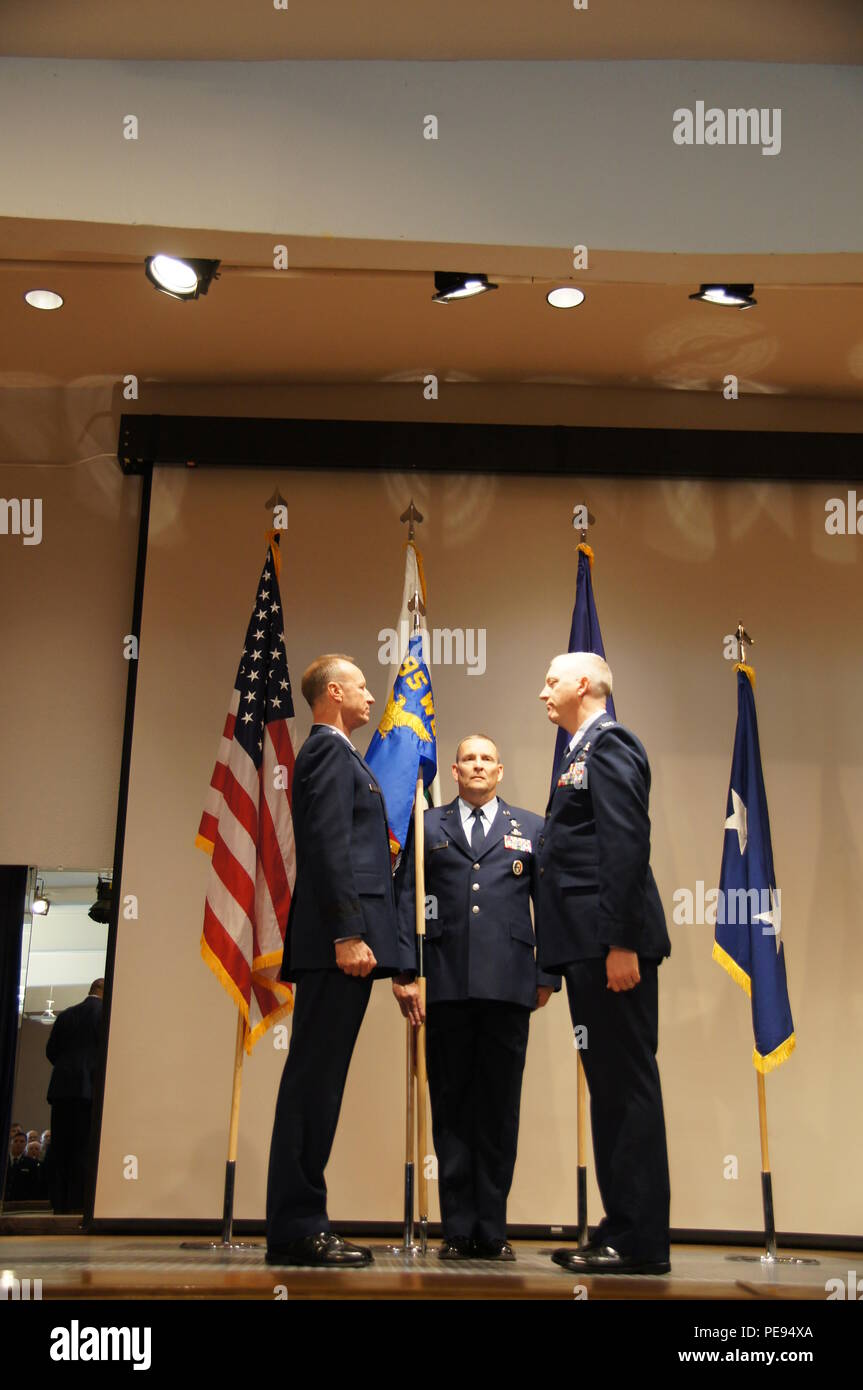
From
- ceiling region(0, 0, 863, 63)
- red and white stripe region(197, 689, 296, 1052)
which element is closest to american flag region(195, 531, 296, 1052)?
red and white stripe region(197, 689, 296, 1052)

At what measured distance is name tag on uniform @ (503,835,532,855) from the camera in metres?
3.91

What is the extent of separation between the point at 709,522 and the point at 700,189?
2343 millimetres

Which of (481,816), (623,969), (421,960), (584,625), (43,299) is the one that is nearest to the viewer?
(623,969)

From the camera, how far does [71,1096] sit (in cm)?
535

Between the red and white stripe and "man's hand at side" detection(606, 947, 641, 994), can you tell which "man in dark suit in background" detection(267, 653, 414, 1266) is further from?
the red and white stripe

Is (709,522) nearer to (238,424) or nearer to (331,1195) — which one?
(238,424)

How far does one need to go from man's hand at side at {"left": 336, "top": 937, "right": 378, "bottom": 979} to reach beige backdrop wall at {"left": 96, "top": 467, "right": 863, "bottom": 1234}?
219 cm

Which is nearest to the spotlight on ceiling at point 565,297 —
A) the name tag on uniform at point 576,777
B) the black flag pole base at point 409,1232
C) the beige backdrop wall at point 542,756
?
the beige backdrop wall at point 542,756

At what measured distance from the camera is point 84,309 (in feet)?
18.0

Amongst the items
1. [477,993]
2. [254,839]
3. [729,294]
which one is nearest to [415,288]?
[729,294]

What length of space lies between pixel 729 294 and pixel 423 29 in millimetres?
1959

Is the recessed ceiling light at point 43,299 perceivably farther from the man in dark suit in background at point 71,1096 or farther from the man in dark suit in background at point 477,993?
the man in dark suit in background at point 71,1096

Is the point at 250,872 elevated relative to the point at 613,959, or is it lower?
elevated

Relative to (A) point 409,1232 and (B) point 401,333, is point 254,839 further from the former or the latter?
(B) point 401,333
